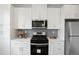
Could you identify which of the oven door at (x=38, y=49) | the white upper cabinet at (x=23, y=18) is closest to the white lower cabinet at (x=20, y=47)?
the oven door at (x=38, y=49)

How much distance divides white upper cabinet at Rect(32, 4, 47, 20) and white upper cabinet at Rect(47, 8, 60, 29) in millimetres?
175

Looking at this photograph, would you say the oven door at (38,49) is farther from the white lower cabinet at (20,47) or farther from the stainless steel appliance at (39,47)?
the white lower cabinet at (20,47)

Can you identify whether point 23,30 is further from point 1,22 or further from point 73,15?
point 73,15

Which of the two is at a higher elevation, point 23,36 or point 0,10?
point 0,10

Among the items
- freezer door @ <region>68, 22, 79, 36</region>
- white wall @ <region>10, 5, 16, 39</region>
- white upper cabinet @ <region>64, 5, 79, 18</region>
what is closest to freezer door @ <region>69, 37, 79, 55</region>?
freezer door @ <region>68, 22, 79, 36</region>

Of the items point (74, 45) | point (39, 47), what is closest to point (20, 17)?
point (39, 47)

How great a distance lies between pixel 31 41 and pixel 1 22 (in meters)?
1.15

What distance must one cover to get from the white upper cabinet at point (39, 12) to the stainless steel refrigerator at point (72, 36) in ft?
2.95

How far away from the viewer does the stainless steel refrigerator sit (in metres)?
3.83

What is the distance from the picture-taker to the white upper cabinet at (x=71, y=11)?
13.0 ft

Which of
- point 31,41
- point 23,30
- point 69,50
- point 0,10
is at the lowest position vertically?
Answer: point 69,50

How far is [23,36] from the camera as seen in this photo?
459 cm
